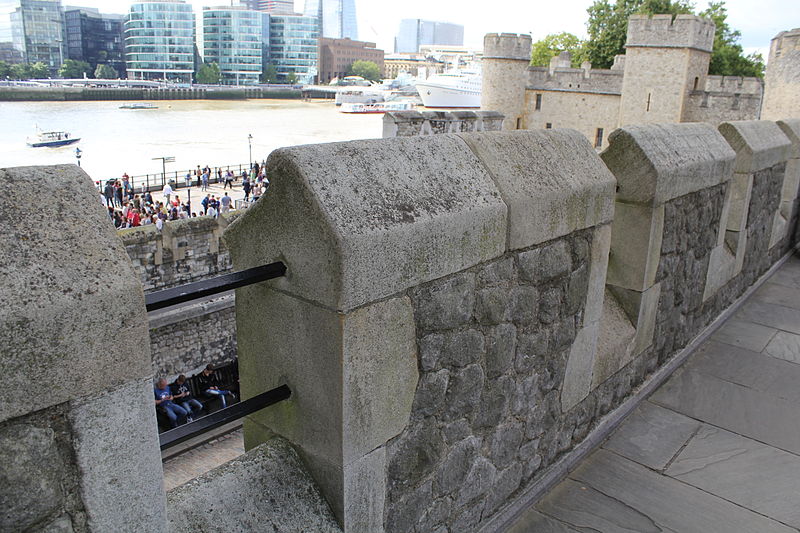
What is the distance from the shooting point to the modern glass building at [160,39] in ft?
388

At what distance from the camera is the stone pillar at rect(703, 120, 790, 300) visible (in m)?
4.20

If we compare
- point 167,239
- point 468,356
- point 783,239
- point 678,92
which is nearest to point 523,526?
point 468,356

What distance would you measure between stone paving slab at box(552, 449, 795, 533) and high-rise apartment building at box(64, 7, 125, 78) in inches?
5477

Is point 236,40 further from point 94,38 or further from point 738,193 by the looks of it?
point 738,193

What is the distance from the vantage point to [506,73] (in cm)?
3906

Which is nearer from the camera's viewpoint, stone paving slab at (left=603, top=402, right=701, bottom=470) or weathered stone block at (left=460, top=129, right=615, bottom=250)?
weathered stone block at (left=460, top=129, right=615, bottom=250)

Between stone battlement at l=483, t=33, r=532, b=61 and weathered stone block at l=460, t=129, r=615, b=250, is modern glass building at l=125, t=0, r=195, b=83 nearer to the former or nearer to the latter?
stone battlement at l=483, t=33, r=532, b=61

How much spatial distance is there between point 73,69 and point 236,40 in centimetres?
3063

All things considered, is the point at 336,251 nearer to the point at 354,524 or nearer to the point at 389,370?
the point at 389,370

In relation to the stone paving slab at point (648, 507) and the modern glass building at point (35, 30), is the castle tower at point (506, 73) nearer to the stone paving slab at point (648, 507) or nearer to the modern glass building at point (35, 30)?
the stone paving slab at point (648, 507)

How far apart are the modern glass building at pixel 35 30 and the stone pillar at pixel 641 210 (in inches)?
5220

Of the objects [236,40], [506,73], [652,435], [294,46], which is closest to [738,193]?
[652,435]

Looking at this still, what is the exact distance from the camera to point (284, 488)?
1.73m

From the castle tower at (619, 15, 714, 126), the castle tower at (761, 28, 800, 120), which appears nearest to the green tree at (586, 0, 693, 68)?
the castle tower at (619, 15, 714, 126)
